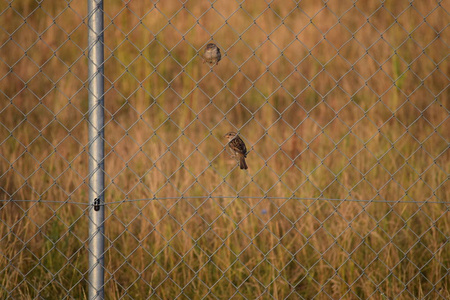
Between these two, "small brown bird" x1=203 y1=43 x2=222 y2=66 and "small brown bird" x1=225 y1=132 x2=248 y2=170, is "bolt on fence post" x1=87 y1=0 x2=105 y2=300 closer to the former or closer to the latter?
"small brown bird" x1=203 y1=43 x2=222 y2=66

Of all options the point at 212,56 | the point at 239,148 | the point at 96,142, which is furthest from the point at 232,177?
the point at 96,142

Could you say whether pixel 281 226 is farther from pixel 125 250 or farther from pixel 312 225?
pixel 125 250

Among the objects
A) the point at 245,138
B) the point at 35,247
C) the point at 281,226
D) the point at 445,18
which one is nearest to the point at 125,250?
the point at 35,247

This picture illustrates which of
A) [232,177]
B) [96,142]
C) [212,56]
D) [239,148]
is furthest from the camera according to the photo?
[232,177]

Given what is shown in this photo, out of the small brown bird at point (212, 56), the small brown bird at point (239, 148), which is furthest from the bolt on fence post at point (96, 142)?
the small brown bird at point (239, 148)

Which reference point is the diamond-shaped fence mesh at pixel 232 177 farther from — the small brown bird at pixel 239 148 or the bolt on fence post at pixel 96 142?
the small brown bird at pixel 239 148

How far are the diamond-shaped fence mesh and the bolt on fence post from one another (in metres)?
0.07

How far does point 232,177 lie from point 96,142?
1.89 meters

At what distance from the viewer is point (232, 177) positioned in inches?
163

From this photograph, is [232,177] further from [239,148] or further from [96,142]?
[96,142]

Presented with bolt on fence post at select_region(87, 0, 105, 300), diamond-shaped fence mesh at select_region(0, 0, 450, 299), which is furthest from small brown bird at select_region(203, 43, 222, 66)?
bolt on fence post at select_region(87, 0, 105, 300)

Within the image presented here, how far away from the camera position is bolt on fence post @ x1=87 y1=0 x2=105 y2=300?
2.30 metres

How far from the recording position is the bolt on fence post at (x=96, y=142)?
230 cm

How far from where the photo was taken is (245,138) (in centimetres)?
473
